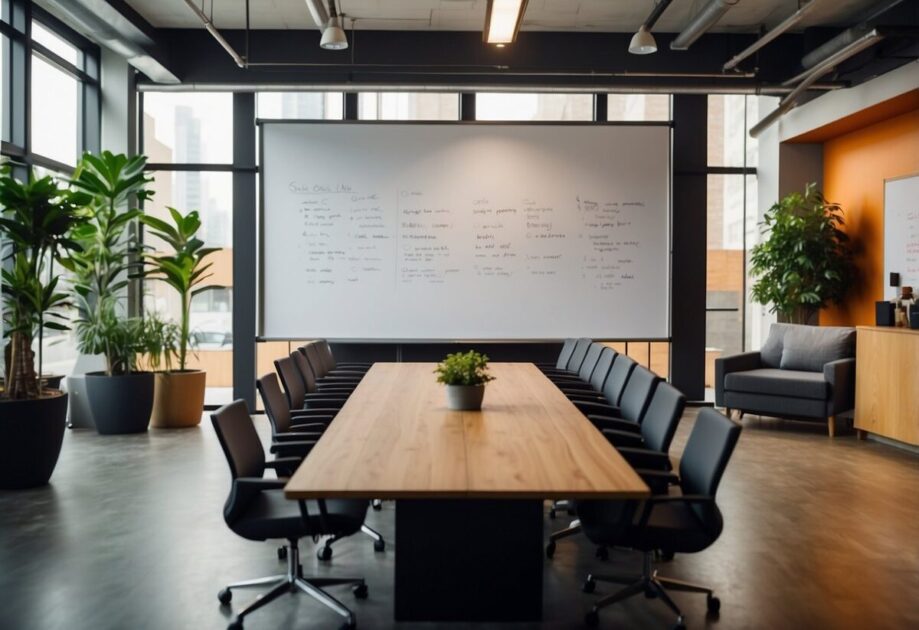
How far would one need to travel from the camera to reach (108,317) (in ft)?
23.0

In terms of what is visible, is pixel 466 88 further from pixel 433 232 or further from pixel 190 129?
pixel 190 129

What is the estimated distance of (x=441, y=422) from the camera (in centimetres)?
366

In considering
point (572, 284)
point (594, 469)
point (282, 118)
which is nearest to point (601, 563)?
point (594, 469)

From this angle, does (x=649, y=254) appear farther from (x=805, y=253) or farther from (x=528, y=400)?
(x=528, y=400)

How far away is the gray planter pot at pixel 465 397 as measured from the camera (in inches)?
157

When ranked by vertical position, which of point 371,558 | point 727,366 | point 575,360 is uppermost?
point 575,360

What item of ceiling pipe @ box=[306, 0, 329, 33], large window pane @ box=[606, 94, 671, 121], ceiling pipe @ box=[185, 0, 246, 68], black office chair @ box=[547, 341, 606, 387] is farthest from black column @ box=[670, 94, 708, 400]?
ceiling pipe @ box=[185, 0, 246, 68]

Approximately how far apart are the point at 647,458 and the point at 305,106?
606 cm

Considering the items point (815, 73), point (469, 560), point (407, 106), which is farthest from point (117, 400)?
point (815, 73)

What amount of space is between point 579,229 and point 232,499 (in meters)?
5.72

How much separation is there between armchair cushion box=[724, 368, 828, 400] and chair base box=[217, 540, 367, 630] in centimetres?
505

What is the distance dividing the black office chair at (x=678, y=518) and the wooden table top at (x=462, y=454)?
0.86 feet

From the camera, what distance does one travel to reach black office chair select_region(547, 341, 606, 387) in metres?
5.71

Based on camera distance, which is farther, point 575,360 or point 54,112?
point 54,112
